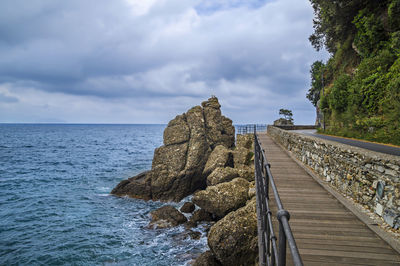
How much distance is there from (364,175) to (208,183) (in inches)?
450

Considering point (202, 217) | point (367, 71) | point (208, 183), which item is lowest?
point (202, 217)

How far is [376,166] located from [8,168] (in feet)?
136

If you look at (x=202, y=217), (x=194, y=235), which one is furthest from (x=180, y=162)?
(x=194, y=235)

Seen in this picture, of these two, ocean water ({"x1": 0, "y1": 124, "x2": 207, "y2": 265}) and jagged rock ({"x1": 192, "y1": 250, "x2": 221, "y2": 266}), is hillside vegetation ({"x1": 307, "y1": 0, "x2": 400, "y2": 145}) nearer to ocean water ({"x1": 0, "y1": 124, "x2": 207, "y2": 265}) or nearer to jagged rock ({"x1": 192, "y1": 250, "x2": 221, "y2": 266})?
jagged rock ({"x1": 192, "y1": 250, "x2": 221, "y2": 266})

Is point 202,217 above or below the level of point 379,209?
below

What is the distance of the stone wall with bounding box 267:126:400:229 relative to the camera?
4945 mm

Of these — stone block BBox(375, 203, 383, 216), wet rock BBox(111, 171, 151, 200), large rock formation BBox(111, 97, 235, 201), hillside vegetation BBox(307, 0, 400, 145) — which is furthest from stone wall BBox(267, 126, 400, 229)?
wet rock BBox(111, 171, 151, 200)

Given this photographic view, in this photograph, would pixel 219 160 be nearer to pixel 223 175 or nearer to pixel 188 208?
pixel 223 175

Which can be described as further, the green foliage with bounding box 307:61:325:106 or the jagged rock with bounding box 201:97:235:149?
Answer: the green foliage with bounding box 307:61:325:106

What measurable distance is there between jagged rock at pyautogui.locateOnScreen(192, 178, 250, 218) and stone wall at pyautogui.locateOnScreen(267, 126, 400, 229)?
13.7ft

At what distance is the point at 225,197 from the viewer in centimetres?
1198

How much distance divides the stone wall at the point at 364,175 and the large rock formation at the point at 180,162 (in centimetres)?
1234

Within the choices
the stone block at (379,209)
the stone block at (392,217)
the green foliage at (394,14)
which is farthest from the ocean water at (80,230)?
the green foliage at (394,14)

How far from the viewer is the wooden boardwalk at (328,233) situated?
3.96 meters
